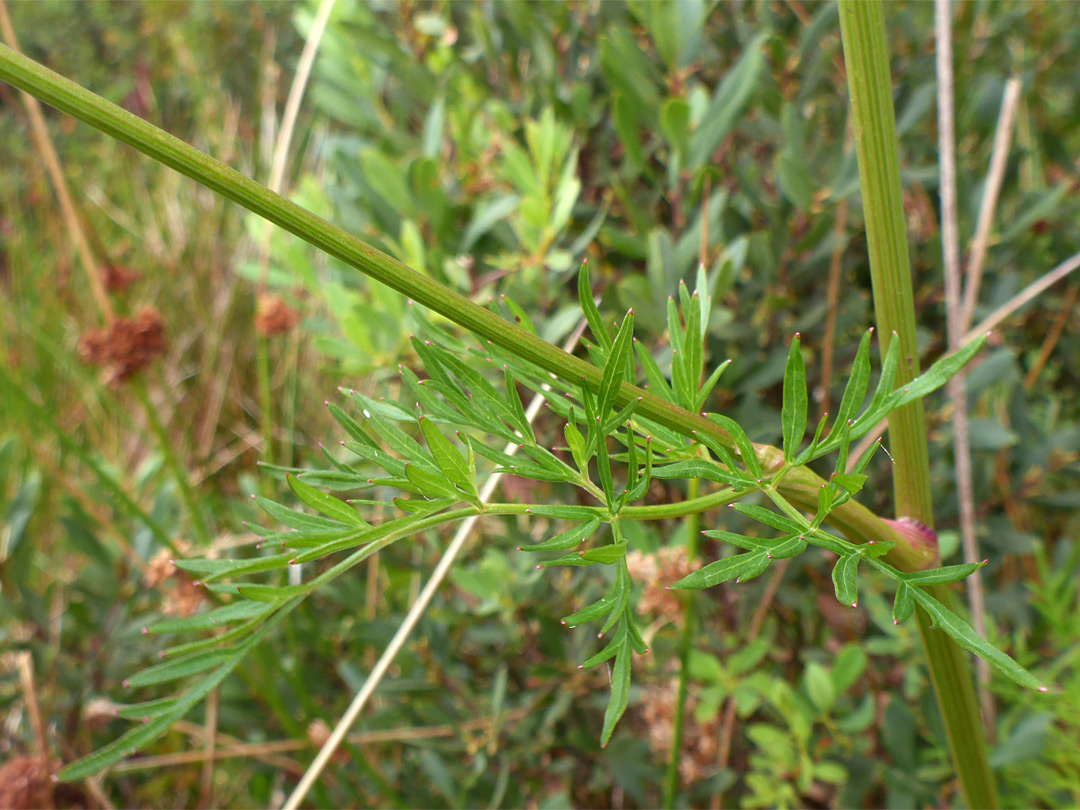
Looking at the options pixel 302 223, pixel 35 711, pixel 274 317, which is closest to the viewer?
pixel 302 223

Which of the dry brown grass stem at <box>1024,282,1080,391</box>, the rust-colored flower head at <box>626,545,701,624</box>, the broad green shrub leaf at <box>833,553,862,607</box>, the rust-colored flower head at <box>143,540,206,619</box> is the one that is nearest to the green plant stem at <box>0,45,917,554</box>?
the broad green shrub leaf at <box>833,553,862,607</box>

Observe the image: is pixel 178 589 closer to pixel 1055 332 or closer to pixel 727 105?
pixel 727 105

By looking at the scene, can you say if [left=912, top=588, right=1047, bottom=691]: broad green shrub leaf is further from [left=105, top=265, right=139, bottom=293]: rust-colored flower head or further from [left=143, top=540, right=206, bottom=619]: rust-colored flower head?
[left=105, top=265, right=139, bottom=293]: rust-colored flower head

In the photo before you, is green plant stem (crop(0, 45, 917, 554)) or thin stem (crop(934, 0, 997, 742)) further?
thin stem (crop(934, 0, 997, 742))

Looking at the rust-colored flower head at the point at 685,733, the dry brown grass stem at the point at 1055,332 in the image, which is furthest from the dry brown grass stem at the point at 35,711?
the dry brown grass stem at the point at 1055,332

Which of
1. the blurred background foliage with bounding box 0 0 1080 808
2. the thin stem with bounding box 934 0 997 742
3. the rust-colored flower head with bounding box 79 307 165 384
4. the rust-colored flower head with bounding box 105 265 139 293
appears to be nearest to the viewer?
the thin stem with bounding box 934 0 997 742

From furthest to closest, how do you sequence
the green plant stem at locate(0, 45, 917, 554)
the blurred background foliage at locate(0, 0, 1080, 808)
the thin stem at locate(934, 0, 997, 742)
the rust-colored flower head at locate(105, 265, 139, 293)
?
1. the rust-colored flower head at locate(105, 265, 139, 293)
2. the blurred background foliage at locate(0, 0, 1080, 808)
3. the thin stem at locate(934, 0, 997, 742)
4. the green plant stem at locate(0, 45, 917, 554)

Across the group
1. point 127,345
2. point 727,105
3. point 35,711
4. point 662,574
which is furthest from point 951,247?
point 35,711
